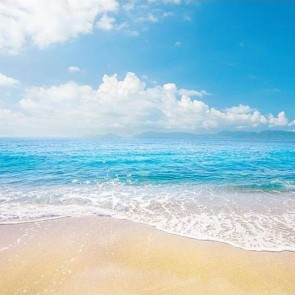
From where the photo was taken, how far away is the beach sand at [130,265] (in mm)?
5055

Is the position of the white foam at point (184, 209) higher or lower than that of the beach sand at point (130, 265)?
lower

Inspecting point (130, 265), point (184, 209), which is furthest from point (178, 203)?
point (130, 265)

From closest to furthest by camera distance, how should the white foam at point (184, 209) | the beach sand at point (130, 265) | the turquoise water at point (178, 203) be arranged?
the beach sand at point (130, 265) < the white foam at point (184, 209) < the turquoise water at point (178, 203)

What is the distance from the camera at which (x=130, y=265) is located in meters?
5.93

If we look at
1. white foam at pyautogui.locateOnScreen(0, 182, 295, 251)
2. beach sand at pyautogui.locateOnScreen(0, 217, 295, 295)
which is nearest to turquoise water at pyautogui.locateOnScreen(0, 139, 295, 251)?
white foam at pyautogui.locateOnScreen(0, 182, 295, 251)

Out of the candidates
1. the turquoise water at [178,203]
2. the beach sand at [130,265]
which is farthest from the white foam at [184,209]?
the beach sand at [130,265]

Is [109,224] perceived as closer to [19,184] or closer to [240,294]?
[240,294]

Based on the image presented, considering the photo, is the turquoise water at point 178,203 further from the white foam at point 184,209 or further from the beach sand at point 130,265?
the beach sand at point 130,265

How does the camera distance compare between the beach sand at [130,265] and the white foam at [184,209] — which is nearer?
the beach sand at [130,265]

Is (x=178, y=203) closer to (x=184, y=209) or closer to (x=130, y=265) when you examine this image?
(x=184, y=209)

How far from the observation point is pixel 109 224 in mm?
8758

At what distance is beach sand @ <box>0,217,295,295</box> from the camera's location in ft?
16.6

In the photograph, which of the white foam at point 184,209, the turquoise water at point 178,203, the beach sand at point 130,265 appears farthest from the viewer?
the turquoise water at point 178,203

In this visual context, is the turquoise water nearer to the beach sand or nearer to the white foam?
the white foam
